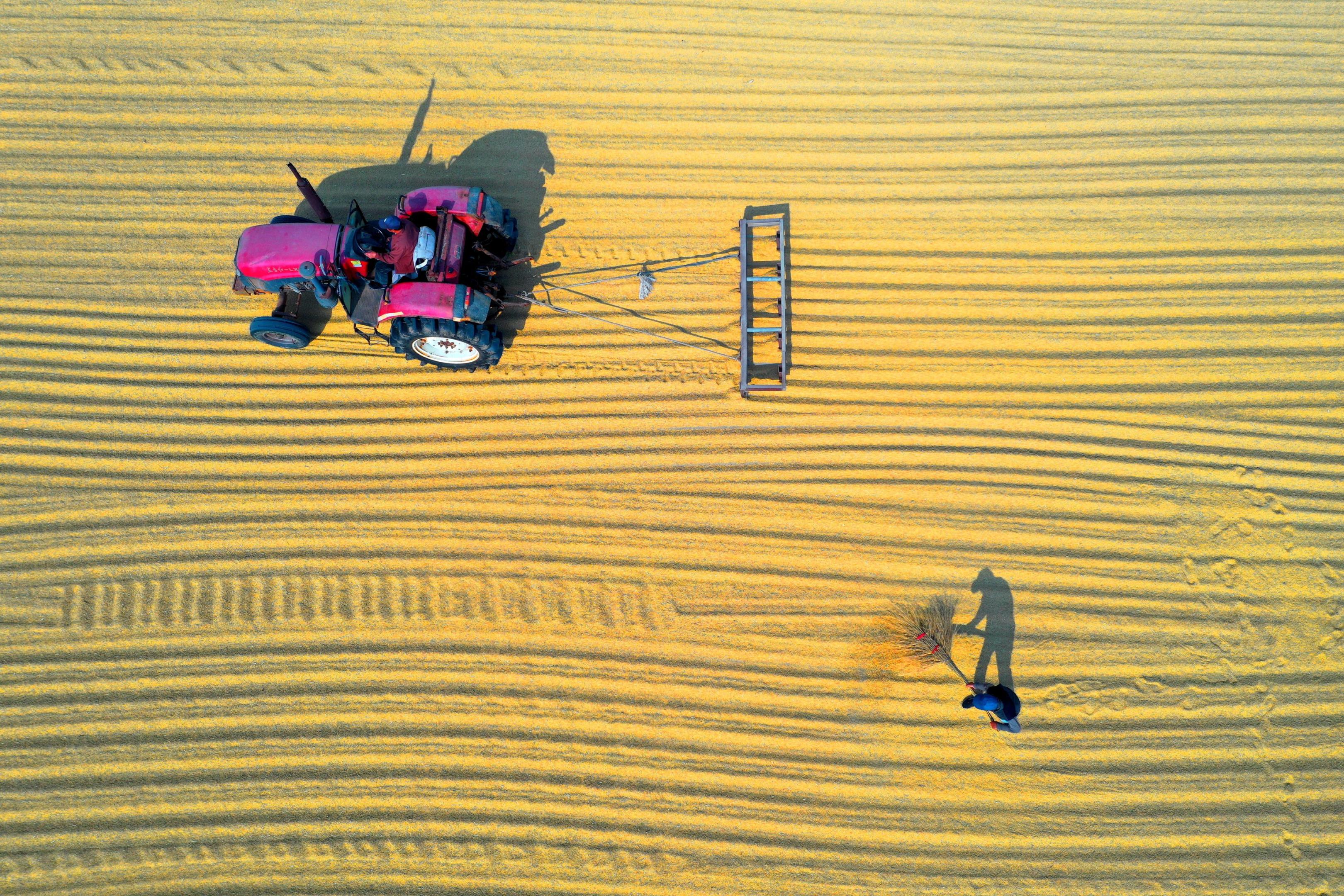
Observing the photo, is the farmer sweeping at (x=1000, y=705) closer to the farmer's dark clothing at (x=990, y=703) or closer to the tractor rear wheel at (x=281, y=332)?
the farmer's dark clothing at (x=990, y=703)

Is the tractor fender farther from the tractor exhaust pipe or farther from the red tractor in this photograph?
the tractor exhaust pipe

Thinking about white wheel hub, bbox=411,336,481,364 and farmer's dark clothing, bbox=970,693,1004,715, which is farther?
white wheel hub, bbox=411,336,481,364

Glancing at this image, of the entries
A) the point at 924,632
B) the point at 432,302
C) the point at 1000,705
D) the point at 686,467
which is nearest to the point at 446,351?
the point at 432,302

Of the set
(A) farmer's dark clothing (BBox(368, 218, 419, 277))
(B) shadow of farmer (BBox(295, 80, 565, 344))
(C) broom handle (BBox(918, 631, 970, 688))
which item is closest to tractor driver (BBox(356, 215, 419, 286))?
(A) farmer's dark clothing (BBox(368, 218, 419, 277))

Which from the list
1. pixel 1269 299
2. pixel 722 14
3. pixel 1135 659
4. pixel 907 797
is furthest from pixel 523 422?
pixel 1269 299

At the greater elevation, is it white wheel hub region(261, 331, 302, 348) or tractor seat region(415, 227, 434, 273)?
tractor seat region(415, 227, 434, 273)

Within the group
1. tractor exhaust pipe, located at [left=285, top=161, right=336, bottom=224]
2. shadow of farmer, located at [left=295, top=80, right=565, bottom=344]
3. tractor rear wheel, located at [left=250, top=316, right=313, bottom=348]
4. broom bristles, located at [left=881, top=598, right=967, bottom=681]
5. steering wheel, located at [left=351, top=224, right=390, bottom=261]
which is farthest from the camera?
shadow of farmer, located at [left=295, top=80, right=565, bottom=344]

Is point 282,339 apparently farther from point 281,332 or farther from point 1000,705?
point 1000,705
